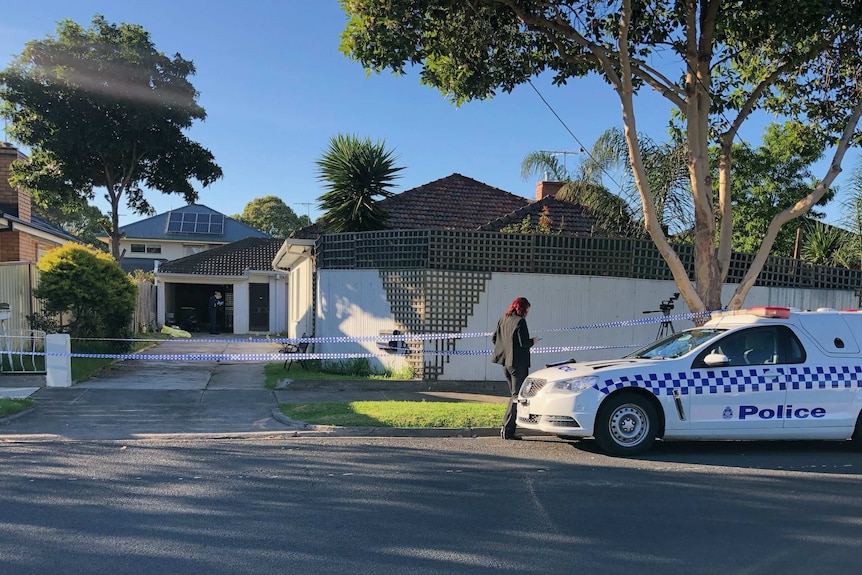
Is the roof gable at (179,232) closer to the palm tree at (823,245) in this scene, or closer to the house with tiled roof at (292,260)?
the house with tiled roof at (292,260)

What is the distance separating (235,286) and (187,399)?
1545 centimetres

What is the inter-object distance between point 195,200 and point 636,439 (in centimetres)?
1861

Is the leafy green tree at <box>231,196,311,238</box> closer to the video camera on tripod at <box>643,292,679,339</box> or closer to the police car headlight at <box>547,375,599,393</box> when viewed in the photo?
the video camera on tripod at <box>643,292,679,339</box>

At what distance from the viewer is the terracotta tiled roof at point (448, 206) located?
15750mm

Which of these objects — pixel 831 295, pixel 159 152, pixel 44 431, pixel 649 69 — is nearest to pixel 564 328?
pixel 649 69

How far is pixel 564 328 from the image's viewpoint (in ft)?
38.4

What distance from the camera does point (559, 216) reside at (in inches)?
643

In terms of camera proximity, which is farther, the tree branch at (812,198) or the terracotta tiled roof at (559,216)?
the terracotta tiled roof at (559,216)

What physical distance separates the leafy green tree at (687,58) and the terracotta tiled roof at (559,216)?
14.6 feet

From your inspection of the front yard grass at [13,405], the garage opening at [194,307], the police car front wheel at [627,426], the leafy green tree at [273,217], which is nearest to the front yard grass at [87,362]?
the front yard grass at [13,405]

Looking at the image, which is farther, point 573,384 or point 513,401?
point 513,401

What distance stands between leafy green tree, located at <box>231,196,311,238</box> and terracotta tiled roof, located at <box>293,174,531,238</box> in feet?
122

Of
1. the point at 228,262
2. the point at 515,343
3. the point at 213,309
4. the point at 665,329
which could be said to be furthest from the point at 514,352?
the point at 228,262

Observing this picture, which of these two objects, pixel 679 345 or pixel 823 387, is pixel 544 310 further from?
pixel 823 387
